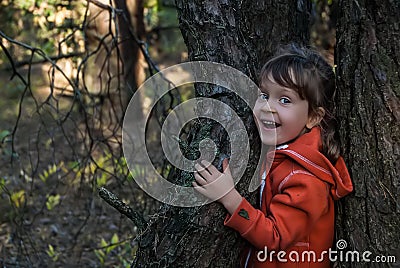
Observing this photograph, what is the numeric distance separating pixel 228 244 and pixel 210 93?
55 cm

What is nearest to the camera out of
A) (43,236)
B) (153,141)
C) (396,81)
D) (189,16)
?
(396,81)

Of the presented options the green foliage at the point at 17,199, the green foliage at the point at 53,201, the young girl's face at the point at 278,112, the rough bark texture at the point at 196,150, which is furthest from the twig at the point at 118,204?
the green foliage at the point at 53,201

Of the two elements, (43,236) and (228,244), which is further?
(43,236)

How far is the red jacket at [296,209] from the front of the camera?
6.47 feet

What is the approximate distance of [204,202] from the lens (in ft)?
6.44

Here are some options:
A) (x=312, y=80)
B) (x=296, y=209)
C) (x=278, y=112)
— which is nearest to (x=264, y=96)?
(x=278, y=112)

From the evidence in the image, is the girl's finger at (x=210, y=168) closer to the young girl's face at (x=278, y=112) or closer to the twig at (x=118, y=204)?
the young girl's face at (x=278, y=112)

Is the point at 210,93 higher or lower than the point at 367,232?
higher

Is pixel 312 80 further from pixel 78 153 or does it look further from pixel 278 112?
pixel 78 153

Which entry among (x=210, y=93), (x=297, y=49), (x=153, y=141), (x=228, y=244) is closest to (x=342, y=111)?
(x=297, y=49)

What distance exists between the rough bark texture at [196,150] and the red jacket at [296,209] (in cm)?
9

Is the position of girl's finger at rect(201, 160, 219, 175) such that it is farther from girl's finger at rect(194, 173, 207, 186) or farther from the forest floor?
the forest floor

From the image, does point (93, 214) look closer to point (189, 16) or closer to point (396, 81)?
point (189, 16)

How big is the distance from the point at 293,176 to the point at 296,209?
0.39ft
